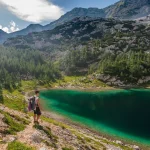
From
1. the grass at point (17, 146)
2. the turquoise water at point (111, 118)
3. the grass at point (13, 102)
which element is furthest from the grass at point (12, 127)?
the grass at point (13, 102)

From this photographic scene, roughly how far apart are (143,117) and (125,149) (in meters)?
35.2

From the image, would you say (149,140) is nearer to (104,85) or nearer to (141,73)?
(104,85)

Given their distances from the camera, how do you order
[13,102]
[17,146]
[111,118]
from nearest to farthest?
[17,146], [111,118], [13,102]

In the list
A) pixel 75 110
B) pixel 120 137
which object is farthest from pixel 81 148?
pixel 75 110

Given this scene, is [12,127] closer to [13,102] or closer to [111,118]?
[111,118]

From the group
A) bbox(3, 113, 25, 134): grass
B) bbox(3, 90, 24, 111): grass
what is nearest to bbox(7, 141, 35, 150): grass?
bbox(3, 113, 25, 134): grass

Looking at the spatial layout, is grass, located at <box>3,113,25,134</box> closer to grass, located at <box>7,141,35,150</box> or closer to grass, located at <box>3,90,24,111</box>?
grass, located at <box>7,141,35,150</box>

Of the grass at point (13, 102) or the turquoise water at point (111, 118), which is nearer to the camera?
the turquoise water at point (111, 118)

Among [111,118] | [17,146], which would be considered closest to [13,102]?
[111,118]

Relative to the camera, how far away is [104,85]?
17950 cm

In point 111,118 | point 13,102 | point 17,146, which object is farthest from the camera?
point 13,102

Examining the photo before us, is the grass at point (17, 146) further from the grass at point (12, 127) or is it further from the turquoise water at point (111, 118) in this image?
the turquoise water at point (111, 118)

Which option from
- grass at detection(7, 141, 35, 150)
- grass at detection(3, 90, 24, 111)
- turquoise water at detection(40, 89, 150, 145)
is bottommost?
turquoise water at detection(40, 89, 150, 145)

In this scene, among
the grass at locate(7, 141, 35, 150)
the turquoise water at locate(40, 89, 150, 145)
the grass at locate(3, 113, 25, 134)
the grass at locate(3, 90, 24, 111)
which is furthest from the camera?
the grass at locate(3, 90, 24, 111)
